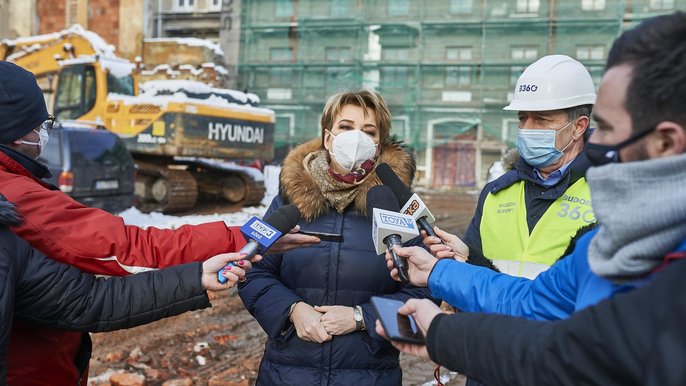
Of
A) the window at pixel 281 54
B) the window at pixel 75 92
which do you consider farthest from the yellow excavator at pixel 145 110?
the window at pixel 281 54

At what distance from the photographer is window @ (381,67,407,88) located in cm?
3105

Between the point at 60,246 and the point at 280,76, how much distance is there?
1221 inches

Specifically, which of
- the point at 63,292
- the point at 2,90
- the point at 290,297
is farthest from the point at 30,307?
the point at 290,297

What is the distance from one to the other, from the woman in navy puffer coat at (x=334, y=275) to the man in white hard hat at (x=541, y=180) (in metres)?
0.38

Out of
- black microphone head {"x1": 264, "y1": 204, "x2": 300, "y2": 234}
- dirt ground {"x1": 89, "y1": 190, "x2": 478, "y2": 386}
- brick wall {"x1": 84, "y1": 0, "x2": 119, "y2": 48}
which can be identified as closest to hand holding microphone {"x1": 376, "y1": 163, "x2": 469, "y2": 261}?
black microphone head {"x1": 264, "y1": 204, "x2": 300, "y2": 234}

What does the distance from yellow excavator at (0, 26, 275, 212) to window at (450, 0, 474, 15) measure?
17.5 m

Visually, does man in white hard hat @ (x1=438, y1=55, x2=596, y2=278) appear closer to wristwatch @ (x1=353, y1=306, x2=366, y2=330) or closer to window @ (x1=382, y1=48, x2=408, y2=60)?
wristwatch @ (x1=353, y1=306, x2=366, y2=330)

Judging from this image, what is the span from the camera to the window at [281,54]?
32938 mm

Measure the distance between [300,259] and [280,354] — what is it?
0.42 m

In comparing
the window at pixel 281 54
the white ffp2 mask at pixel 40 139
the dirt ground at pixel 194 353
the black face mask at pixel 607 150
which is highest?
the window at pixel 281 54

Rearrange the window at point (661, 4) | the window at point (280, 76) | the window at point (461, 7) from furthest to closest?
the window at point (280, 76) → the window at point (461, 7) → the window at point (661, 4)

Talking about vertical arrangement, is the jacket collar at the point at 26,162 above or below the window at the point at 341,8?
below

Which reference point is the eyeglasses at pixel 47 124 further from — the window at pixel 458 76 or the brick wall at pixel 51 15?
the brick wall at pixel 51 15

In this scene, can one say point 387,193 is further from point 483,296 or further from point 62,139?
point 62,139
